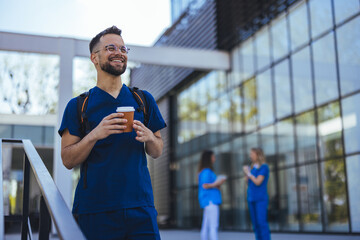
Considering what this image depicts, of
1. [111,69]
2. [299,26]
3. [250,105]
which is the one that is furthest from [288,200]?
[111,69]

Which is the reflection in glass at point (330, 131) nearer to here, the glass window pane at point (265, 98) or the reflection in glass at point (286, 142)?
the reflection in glass at point (286, 142)

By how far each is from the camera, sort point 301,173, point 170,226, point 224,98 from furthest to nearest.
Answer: point 170,226
point 224,98
point 301,173

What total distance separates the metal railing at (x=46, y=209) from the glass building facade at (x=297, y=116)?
8.94m

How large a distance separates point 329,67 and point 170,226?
11040mm

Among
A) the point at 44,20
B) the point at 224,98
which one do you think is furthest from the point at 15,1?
the point at 224,98

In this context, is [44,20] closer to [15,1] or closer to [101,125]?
[15,1]

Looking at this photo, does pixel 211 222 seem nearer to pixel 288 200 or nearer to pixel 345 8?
pixel 288 200

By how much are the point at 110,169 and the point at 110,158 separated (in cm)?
5

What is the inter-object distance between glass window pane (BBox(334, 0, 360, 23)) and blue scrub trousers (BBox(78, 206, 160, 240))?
33.2ft

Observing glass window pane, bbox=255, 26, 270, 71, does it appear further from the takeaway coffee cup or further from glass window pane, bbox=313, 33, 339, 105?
the takeaway coffee cup

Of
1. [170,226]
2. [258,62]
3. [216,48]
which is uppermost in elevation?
[216,48]

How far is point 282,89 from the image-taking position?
13.7 m

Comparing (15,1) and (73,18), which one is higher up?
(15,1)

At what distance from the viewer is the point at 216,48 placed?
55.4ft
